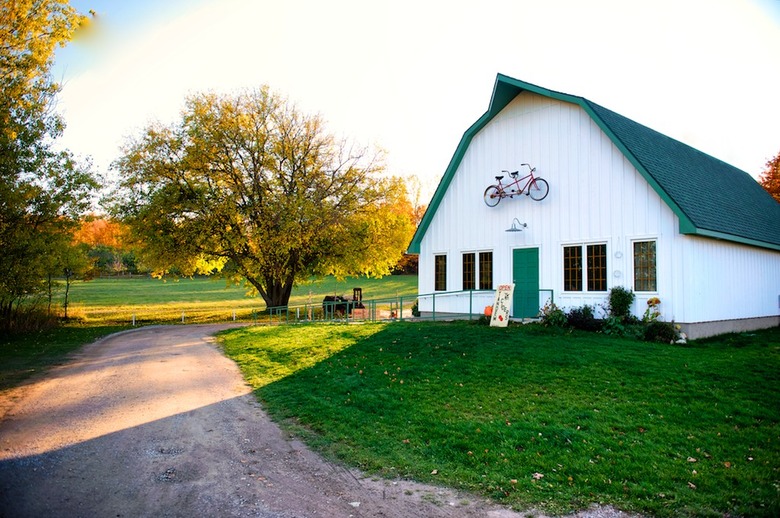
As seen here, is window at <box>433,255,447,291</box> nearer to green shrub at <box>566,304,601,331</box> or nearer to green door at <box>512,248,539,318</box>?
green door at <box>512,248,539,318</box>

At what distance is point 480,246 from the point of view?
18.4 m

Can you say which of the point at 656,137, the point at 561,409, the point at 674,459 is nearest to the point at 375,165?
the point at 656,137

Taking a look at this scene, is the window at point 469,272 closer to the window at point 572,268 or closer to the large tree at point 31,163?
the window at point 572,268

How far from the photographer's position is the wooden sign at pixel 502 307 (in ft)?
49.6

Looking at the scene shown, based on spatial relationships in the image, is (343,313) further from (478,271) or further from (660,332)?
(660,332)

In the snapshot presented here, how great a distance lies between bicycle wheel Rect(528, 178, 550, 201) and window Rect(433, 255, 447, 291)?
4333 millimetres

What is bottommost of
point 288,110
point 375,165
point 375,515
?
point 375,515

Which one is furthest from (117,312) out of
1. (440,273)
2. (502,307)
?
(502,307)

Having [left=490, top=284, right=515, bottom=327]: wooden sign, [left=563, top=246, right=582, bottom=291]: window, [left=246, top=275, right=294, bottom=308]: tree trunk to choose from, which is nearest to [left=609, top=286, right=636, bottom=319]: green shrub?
[left=563, top=246, right=582, bottom=291]: window

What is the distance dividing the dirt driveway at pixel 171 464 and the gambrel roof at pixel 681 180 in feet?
37.9

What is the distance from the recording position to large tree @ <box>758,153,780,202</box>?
3497 centimetres

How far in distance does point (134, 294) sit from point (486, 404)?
51212mm

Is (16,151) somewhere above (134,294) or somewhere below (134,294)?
above

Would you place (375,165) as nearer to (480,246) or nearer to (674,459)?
(480,246)
